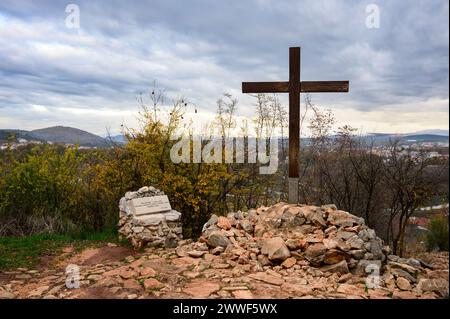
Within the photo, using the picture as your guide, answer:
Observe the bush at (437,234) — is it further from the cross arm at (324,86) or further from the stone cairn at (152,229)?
the stone cairn at (152,229)

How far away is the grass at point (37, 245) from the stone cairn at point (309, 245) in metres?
2.16

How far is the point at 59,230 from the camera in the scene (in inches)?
306

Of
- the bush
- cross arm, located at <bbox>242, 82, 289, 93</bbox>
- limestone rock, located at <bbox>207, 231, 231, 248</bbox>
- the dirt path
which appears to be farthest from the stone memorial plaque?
the bush

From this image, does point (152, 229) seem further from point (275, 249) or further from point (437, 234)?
point (437, 234)

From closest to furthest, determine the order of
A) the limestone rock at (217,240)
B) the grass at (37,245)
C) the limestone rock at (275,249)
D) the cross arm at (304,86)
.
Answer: the limestone rock at (275,249), the limestone rock at (217,240), the grass at (37,245), the cross arm at (304,86)

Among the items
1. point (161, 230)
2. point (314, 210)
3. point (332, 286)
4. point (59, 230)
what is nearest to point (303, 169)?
point (314, 210)

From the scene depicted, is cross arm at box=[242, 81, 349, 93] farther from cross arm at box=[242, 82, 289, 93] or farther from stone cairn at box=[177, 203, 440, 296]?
stone cairn at box=[177, 203, 440, 296]

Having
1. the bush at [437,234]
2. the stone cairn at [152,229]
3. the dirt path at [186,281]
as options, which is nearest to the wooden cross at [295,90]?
the dirt path at [186,281]

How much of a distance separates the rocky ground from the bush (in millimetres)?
6321

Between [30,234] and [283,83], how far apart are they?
596cm

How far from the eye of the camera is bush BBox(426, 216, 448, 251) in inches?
426

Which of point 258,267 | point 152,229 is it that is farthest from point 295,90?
point 152,229

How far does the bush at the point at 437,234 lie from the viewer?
35.5 feet
